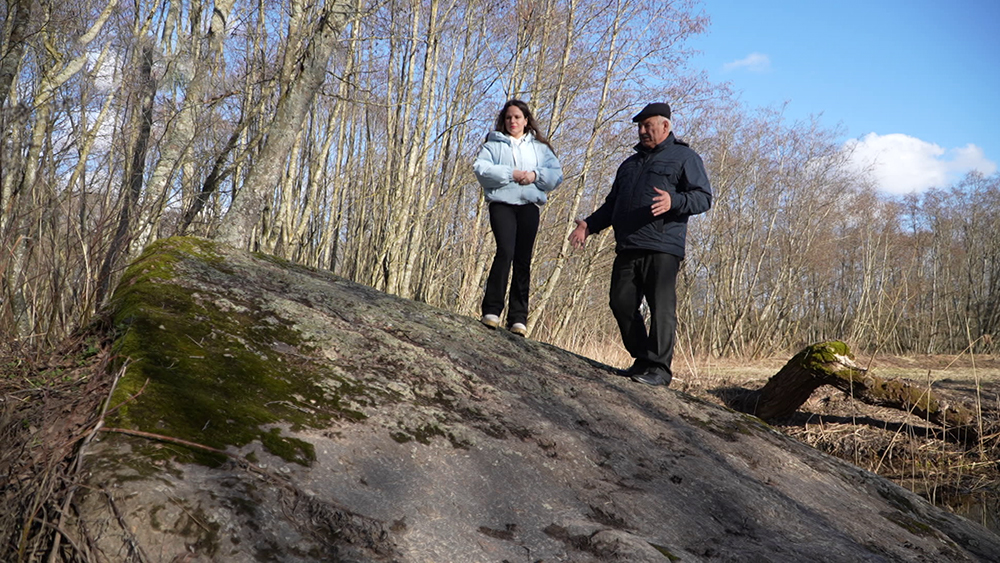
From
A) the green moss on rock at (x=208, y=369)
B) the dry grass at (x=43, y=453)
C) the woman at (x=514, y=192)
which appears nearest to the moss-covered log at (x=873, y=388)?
the woman at (x=514, y=192)

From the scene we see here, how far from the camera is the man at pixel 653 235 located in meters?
3.82

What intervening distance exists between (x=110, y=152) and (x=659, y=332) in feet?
10.1

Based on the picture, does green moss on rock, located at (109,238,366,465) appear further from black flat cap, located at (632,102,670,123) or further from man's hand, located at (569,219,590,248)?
black flat cap, located at (632,102,670,123)

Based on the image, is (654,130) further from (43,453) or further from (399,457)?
(43,453)

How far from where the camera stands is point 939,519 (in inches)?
119

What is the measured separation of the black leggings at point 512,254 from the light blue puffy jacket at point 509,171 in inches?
2.8

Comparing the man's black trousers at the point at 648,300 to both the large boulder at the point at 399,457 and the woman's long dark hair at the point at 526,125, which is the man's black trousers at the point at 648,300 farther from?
the woman's long dark hair at the point at 526,125

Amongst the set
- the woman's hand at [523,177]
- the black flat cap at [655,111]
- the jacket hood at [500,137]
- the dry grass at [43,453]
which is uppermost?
the black flat cap at [655,111]

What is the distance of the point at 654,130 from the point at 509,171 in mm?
947

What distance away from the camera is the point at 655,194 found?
12.6 feet

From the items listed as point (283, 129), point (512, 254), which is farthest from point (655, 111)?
point (283, 129)

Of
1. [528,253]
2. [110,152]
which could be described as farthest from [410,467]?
[528,253]

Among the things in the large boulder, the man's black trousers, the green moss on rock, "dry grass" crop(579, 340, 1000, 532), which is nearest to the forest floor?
"dry grass" crop(579, 340, 1000, 532)

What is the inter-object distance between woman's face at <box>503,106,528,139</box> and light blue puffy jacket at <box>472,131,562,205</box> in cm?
6
